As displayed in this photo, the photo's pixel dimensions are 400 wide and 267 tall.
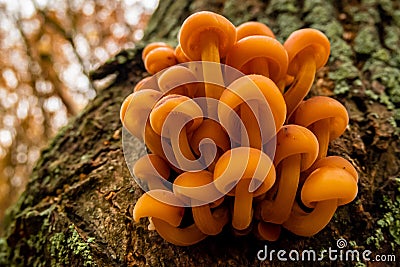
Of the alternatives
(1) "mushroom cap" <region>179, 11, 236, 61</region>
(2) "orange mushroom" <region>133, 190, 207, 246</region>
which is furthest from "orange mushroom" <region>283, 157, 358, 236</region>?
(1) "mushroom cap" <region>179, 11, 236, 61</region>

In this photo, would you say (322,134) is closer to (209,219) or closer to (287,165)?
(287,165)

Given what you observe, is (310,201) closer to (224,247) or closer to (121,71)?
(224,247)

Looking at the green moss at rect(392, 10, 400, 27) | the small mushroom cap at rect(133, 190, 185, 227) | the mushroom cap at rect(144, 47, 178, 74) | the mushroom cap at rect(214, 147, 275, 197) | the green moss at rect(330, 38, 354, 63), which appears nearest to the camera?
the mushroom cap at rect(214, 147, 275, 197)

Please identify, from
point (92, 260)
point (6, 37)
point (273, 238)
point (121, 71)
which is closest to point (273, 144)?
point (273, 238)

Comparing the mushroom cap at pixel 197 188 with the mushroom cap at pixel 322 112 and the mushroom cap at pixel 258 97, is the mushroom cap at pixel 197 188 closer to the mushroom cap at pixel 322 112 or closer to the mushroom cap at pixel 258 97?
the mushroom cap at pixel 258 97

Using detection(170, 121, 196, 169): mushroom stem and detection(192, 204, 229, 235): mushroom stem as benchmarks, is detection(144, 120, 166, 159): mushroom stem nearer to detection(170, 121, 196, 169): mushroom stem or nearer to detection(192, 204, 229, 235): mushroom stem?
detection(170, 121, 196, 169): mushroom stem
